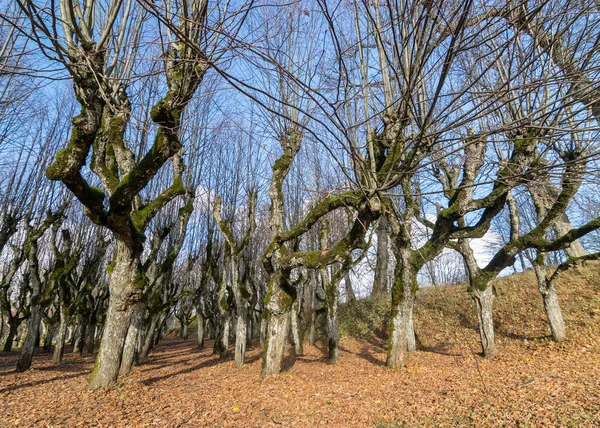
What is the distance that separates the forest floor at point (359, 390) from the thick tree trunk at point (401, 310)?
344 millimetres

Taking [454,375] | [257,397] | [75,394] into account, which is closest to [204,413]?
[257,397]

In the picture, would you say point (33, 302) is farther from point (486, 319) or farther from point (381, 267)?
point (381, 267)

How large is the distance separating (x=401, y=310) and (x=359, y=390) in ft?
7.63

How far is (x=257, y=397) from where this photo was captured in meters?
5.71

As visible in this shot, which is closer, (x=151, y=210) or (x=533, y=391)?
(x=533, y=391)

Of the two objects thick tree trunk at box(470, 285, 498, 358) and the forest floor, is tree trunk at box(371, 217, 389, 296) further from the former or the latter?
thick tree trunk at box(470, 285, 498, 358)

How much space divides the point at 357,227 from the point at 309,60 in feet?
14.6

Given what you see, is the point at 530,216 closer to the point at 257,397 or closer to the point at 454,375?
the point at 454,375

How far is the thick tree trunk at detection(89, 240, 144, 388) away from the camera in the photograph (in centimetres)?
579

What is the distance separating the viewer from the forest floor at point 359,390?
4.38 meters

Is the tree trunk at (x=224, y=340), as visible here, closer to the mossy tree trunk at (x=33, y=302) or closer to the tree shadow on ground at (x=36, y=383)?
the tree shadow on ground at (x=36, y=383)

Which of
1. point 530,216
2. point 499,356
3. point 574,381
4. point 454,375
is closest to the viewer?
point 574,381

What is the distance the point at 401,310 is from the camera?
7.57 metres

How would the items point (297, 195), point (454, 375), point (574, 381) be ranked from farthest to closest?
point (297, 195), point (454, 375), point (574, 381)
